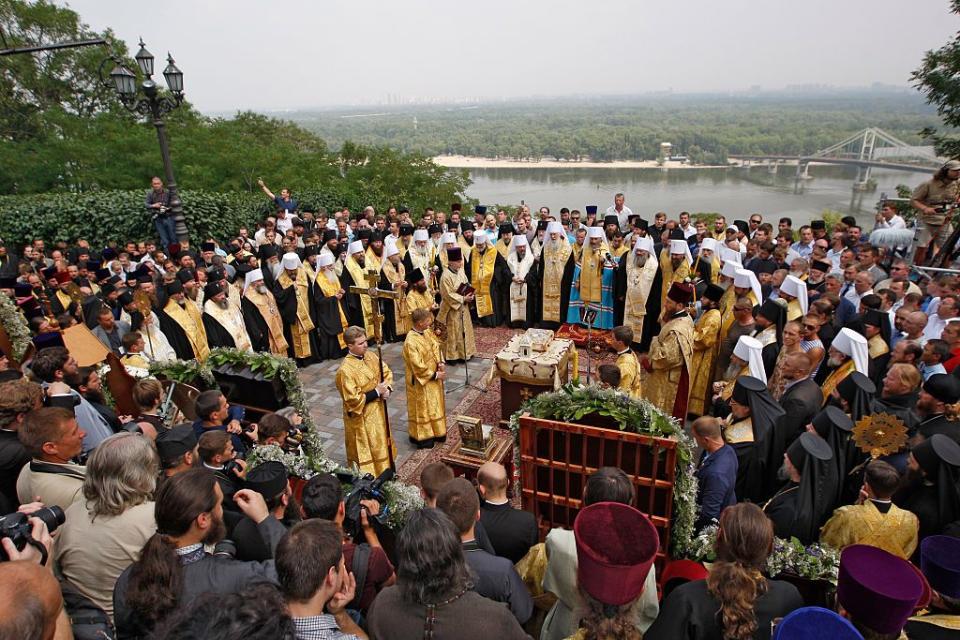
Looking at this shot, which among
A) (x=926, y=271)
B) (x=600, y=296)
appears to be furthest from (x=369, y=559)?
(x=926, y=271)

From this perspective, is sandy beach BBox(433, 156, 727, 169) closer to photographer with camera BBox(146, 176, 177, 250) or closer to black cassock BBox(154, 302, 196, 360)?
photographer with camera BBox(146, 176, 177, 250)

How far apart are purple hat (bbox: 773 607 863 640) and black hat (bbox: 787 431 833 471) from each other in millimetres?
1710

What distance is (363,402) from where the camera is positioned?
21.9 ft

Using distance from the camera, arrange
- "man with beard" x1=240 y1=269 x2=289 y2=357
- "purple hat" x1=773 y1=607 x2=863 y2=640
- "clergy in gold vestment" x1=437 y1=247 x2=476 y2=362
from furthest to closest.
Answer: "clergy in gold vestment" x1=437 y1=247 x2=476 y2=362
"man with beard" x1=240 y1=269 x2=289 y2=357
"purple hat" x1=773 y1=607 x2=863 y2=640

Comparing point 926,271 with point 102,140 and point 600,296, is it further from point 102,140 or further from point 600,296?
point 102,140

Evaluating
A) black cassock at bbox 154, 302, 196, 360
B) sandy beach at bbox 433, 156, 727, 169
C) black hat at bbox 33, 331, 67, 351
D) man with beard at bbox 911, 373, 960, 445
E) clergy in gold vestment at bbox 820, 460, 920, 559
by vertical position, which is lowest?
sandy beach at bbox 433, 156, 727, 169

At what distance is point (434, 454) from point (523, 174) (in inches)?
3042

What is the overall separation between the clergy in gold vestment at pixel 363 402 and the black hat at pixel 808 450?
427cm

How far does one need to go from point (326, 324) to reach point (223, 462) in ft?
22.4

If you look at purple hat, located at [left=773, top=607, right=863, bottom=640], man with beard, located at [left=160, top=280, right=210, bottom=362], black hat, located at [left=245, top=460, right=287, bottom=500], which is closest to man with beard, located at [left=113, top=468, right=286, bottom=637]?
black hat, located at [left=245, top=460, right=287, bottom=500]

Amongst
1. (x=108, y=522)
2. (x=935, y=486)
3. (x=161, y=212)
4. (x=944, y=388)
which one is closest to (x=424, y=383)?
(x=108, y=522)

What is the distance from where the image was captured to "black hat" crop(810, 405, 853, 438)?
437 centimetres

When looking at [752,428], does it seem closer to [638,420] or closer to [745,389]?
[745,389]

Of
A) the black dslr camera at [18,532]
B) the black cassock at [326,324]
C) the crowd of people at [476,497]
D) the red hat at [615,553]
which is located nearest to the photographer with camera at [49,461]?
the crowd of people at [476,497]
